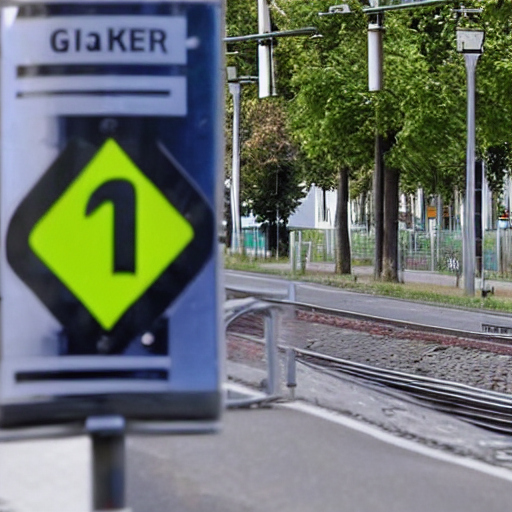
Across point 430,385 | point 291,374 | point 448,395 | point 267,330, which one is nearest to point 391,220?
point 430,385

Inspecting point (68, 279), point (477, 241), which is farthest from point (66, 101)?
point (477, 241)

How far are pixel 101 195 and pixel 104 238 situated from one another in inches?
3.2

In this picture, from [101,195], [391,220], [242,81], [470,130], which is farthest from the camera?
[242,81]

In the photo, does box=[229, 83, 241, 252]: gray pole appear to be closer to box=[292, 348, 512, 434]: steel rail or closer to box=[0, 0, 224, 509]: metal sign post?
box=[292, 348, 512, 434]: steel rail

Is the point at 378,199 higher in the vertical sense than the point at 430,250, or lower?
higher

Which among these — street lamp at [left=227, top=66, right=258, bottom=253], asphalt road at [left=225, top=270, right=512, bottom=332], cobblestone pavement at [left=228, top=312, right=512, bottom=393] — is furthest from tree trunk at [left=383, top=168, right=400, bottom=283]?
cobblestone pavement at [left=228, top=312, right=512, bottom=393]

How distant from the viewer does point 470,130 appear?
3653cm

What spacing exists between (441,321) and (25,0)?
2601 centimetres

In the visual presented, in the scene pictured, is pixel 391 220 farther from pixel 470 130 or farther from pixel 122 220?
pixel 122 220

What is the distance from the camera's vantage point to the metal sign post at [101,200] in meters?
2.86

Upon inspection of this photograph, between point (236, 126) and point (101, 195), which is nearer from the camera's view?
point (101, 195)

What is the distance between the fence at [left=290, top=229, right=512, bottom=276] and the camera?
50.4 metres

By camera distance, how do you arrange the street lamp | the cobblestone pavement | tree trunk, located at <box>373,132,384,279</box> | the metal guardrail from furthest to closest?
the street lamp → tree trunk, located at <box>373,132,384,279</box> → the cobblestone pavement → the metal guardrail

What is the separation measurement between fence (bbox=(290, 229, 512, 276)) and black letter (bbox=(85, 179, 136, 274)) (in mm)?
43754
